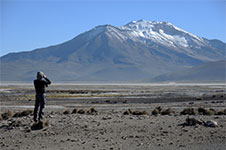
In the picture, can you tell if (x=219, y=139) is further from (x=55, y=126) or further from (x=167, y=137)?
(x=55, y=126)

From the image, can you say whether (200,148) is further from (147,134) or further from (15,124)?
(15,124)

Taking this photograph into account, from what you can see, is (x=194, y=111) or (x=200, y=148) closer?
(x=200, y=148)

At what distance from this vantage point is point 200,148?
1190cm

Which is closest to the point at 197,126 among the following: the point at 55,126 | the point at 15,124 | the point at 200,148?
the point at 200,148

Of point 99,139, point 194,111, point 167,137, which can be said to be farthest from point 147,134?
point 194,111

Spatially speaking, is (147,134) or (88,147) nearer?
(88,147)

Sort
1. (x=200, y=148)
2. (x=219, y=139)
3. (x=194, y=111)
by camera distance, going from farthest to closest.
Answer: (x=194, y=111) → (x=219, y=139) → (x=200, y=148)

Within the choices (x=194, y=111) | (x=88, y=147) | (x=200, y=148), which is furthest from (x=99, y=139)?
(x=194, y=111)

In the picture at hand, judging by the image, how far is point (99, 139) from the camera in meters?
13.0

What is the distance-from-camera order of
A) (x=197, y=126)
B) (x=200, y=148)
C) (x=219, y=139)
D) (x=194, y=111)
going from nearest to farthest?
(x=200, y=148)
(x=219, y=139)
(x=197, y=126)
(x=194, y=111)

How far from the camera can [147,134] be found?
1362 centimetres

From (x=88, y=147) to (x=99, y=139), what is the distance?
93cm

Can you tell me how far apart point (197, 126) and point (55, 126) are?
5.00 meters

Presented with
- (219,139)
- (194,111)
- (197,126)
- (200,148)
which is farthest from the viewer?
(194,111)
